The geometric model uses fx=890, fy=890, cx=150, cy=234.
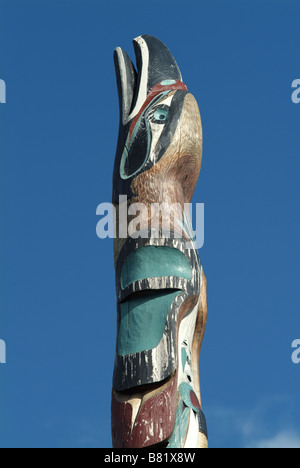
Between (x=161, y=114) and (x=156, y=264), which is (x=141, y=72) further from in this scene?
(x=156, y=264)

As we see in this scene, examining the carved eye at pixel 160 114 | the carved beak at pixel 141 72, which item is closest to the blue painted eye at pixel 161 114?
the carved eye at pixel 160 114

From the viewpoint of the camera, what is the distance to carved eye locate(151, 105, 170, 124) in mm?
7852

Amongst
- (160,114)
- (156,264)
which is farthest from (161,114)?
(156,264)

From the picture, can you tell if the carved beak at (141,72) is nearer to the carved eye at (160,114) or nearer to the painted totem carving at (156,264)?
the painted totem carving at (156,264)

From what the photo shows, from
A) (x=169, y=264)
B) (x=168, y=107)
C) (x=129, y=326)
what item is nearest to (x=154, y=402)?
(x=129, y=326)

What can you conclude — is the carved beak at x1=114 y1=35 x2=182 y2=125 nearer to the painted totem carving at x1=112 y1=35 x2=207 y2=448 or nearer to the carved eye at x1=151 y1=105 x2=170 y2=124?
the painted totem carving at x1=112 y1=35 x2=207 y2=448

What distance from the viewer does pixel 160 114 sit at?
7.90 m

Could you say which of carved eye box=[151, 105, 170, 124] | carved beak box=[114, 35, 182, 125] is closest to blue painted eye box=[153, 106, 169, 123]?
carved eye box=[151, 105, 170, 124]

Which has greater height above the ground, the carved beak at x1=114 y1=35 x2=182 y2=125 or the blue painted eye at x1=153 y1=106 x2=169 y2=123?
the carved beak at x1=114 y1=35 x2=182 y2=125

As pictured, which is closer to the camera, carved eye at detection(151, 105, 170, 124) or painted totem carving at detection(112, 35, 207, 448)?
painted totem carving at detection(112, 35, 207, 448)

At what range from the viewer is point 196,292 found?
7.23m

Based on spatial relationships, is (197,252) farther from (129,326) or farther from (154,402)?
(154,402)

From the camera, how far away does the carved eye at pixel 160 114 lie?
785cm
